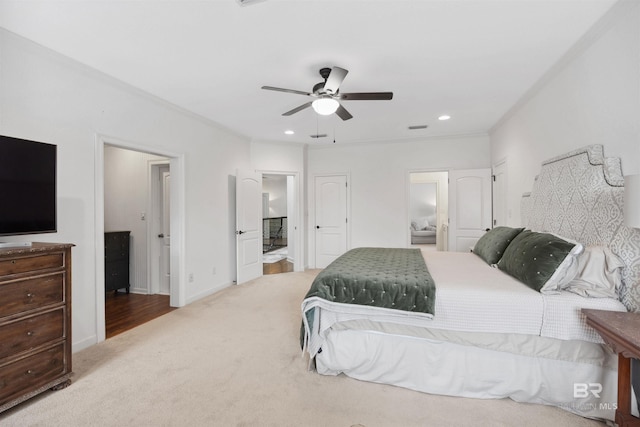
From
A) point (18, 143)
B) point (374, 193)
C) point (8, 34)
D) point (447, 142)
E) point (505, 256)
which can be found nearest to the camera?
point (18, 143)

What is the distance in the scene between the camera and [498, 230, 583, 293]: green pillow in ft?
6.12

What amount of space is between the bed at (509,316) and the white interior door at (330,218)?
3.49 metres

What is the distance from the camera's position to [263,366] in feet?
7.58

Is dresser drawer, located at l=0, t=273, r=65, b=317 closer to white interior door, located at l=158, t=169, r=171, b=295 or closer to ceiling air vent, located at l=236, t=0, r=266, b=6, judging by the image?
ceiling air vent, located at l=236, t=0, r=266, b=6

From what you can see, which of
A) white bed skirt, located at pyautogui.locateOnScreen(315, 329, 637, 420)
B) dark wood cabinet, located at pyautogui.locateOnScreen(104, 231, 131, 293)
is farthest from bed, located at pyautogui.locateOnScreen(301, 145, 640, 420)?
dark wood cabinet, located at pyautogui.locateOnScreen(104, 231, 131, 293)

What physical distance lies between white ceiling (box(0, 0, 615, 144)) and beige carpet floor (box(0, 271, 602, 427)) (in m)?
2.53

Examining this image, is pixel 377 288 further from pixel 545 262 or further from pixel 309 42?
Result: pixel 309 42

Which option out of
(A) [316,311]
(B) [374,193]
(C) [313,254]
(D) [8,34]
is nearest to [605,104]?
(A) [316,311]

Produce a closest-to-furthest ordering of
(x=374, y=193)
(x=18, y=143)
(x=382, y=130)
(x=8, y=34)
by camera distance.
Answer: (x=18, y=143)
(x=8, y=34)
(x=382, y=130)
(x=374, y=193)

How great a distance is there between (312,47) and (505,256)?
2391 millimetres

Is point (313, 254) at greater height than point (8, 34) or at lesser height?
lesser

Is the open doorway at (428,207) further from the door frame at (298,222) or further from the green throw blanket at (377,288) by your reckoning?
the green throw blanket at (377,288)

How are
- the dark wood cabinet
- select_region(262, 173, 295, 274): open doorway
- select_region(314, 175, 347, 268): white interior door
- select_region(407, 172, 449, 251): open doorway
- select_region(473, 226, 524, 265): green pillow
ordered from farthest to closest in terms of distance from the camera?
select_region(262, 173, 295, 274): open doorway < select_region(407, 172, 449, 251): open doorway < select_region(314, 175, 347, 268): white interior door < the dark wood cabinet < select_region(473, 226, 524, 265): green pillow

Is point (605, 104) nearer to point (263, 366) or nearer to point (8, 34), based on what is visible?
point (263, 366)
